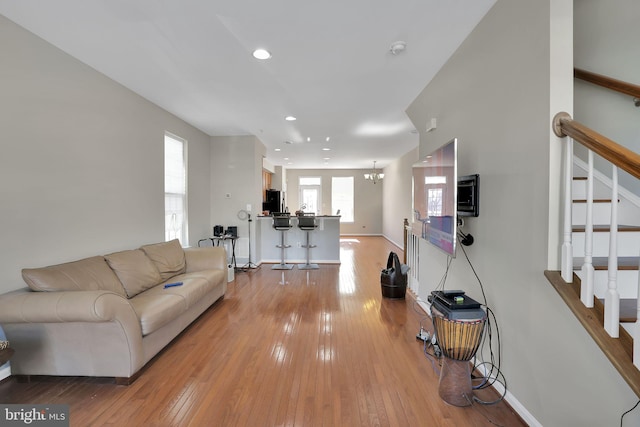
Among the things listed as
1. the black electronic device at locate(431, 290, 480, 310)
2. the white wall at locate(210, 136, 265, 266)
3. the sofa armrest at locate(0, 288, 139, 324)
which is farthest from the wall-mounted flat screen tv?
the white wall at locate(210, 136, 265, 266)

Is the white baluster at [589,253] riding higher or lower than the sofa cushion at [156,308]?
higher

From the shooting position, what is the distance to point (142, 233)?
11.7 ft

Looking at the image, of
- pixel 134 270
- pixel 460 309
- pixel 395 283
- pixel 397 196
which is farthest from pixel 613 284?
pixel 397 196

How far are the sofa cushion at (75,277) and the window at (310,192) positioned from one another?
861 centimetres

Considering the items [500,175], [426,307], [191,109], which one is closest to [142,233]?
[191,109]

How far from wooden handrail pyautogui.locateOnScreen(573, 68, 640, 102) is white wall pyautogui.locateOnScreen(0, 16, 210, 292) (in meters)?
4.30

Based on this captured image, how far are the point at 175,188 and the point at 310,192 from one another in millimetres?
6992

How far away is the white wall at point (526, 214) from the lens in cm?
136

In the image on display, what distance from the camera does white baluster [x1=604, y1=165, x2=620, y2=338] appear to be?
1165 mm

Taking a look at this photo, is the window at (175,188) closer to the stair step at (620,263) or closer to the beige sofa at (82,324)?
the beige sofa at (82,324)

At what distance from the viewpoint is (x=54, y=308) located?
6.07 ft

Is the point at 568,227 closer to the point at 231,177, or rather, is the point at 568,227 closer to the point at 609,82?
the point at 609,82

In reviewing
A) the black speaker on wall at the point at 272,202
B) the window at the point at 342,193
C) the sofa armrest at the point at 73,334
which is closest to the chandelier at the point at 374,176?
the window at the point at 342,193

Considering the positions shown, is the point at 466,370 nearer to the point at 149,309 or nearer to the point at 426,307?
the point at 426,307
